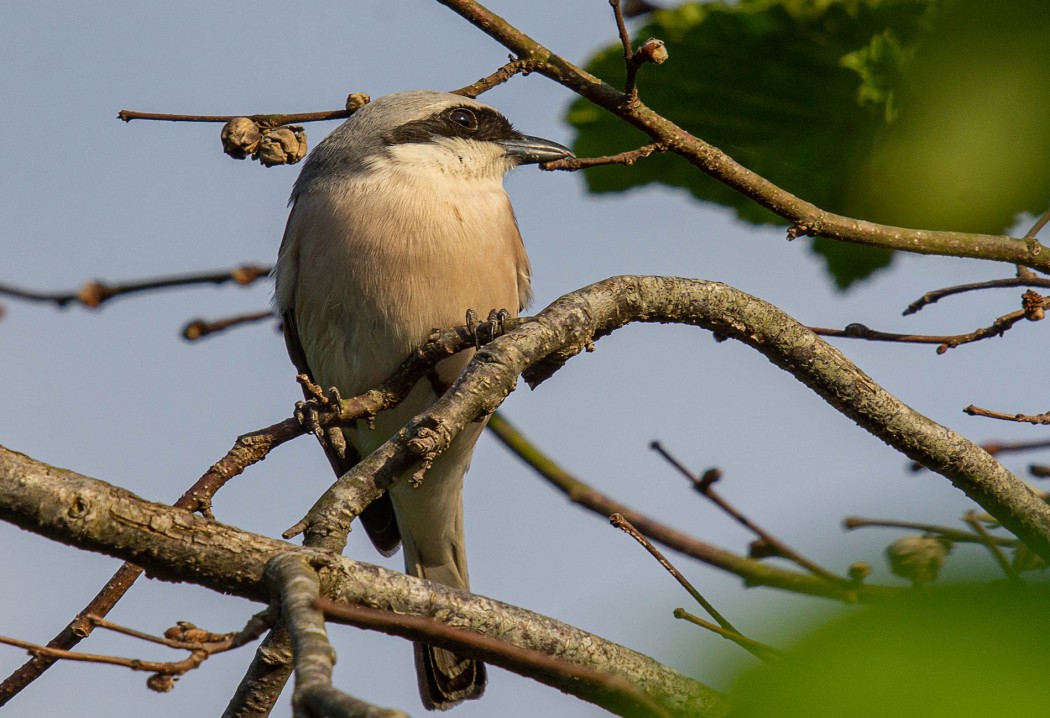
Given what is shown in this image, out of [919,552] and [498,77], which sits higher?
[498,77]

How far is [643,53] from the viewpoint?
3443 millimetres

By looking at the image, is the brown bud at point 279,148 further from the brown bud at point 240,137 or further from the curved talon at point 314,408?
the curved talon at point 314,408

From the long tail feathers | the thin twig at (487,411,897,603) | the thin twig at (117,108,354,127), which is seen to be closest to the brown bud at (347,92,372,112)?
the thin twig at (117,108,354,127)

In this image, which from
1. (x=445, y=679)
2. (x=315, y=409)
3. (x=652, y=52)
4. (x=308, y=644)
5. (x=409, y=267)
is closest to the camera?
(x=308, y=644)

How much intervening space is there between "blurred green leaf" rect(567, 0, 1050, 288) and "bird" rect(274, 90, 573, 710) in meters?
1.07

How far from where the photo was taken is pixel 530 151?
6.11 metres

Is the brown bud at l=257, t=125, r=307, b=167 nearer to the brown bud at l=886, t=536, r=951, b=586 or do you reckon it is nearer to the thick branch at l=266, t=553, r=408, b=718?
the thick branch at l=266, t=553, r=408, b=718

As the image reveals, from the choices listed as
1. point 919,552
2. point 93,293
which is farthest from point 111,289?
point 919,552

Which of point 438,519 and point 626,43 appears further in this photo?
point 438,519

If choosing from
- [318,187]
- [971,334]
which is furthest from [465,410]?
[318,187]

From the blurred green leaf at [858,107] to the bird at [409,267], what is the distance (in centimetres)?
107

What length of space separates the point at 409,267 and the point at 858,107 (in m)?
2.31

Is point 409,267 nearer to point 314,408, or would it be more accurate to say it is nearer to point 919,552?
point 314,408

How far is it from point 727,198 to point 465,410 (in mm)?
1763
